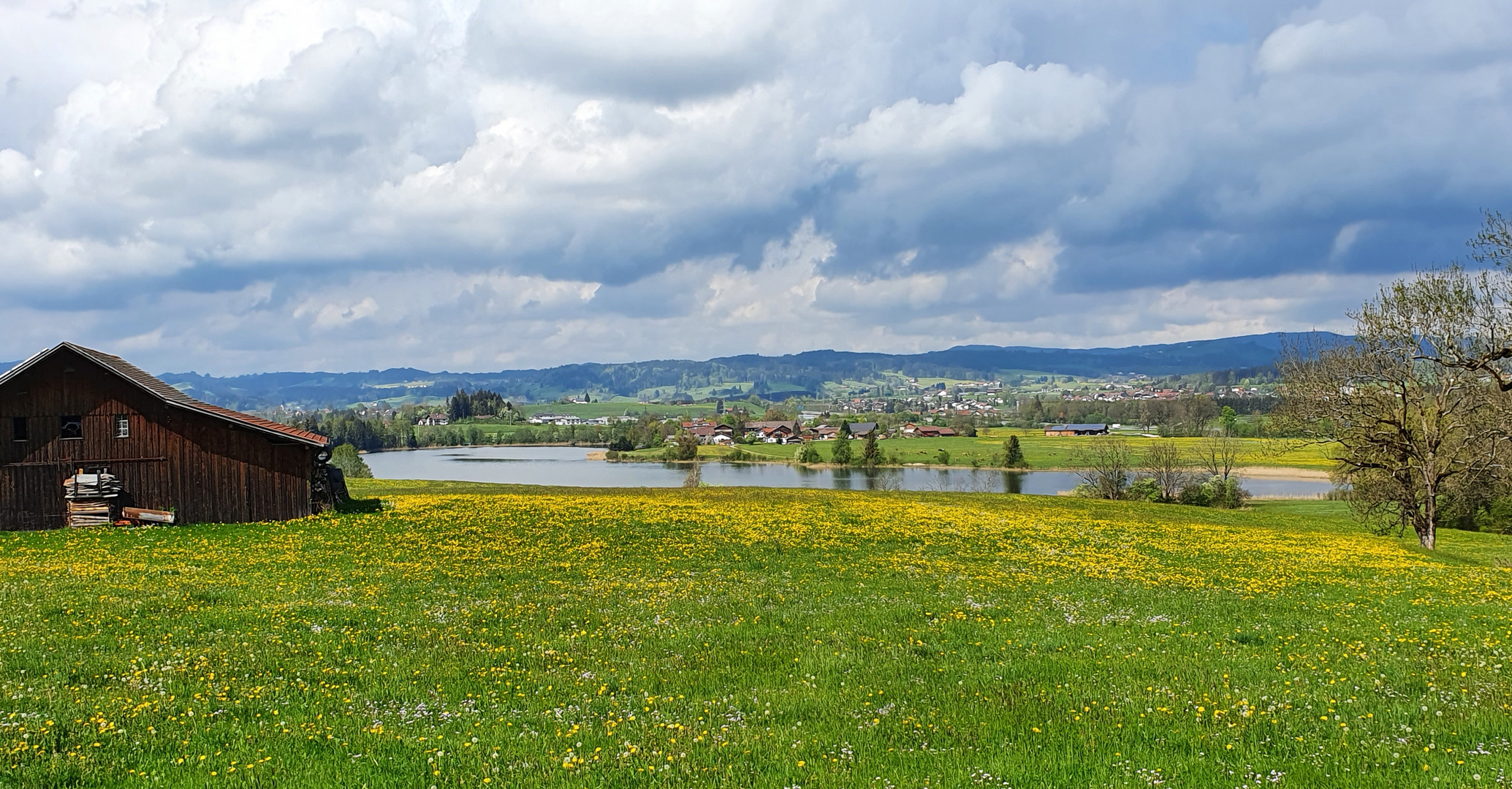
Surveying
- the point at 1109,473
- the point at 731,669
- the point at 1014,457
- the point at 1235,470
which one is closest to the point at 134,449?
the point at 731,669

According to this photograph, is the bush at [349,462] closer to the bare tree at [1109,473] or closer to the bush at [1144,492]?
the bare tree at [1109,473]

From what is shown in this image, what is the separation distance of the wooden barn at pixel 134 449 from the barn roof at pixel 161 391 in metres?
Answer: 0.07

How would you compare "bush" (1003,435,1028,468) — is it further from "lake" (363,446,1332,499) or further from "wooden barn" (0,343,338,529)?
"wooden barn" (0,343,338,529)

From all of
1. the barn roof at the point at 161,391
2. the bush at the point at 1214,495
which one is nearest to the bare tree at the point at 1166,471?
the bush at the point at 1214,495

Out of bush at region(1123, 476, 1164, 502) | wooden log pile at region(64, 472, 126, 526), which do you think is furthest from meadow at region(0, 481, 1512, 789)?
bush at region(1123, 476, 1164, 502)

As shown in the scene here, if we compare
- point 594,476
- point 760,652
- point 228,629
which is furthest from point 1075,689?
point 594,476

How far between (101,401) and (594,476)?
9123 centimetres

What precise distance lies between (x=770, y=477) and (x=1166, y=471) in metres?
59.9

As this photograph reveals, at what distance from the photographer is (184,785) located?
27.3 ft

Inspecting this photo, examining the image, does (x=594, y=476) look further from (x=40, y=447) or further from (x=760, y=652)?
(x=760, y=652)

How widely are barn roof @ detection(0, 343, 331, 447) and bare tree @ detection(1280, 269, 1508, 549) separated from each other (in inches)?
2000

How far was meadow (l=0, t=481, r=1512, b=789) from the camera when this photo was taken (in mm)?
8930

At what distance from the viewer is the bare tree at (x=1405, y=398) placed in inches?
1436

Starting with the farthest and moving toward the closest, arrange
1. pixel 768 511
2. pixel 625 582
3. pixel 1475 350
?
1. pixel 768 511
2. pixel 1475 350
3. pixel 625 582
